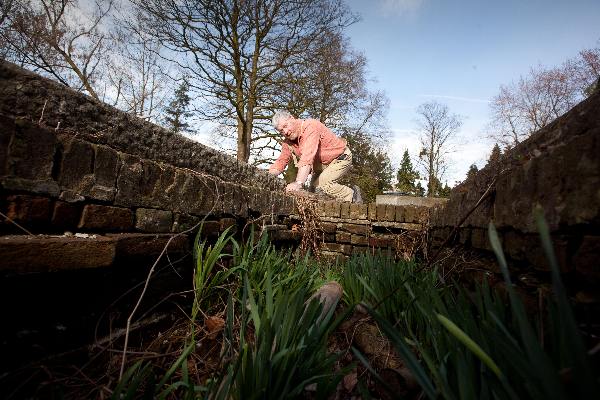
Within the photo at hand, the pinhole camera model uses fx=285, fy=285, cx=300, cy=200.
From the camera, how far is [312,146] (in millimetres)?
4684

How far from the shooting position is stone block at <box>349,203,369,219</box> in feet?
12.1

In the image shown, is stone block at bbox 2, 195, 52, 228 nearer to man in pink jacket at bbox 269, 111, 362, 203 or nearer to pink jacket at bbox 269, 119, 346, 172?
man in pink jacket at bbox 269, 111, 362, 203

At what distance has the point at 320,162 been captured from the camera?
5391mm

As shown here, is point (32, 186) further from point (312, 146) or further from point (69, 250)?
point (312, 146)

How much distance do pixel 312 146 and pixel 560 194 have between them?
13.0ft

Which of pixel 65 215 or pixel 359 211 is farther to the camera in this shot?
pixel 359 211

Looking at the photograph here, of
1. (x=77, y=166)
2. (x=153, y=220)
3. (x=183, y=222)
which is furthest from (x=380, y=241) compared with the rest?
(x=77, y=166)

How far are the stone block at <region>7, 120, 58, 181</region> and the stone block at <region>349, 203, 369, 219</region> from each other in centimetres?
313

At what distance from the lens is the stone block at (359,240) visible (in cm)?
367

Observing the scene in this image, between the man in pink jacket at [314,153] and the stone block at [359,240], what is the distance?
114 centimetres

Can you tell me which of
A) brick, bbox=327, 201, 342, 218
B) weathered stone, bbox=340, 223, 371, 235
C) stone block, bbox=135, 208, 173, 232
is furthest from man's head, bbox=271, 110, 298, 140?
stone block, bbox=135, 208, 173, 232

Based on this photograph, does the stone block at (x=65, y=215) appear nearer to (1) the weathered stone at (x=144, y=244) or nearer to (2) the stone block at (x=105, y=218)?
(2) the stone block at (x=105, y=218)

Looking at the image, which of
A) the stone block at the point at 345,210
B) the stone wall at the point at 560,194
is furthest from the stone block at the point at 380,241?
the stone wall at the point at 560,194

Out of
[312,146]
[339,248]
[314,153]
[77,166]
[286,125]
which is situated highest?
[286,125]
